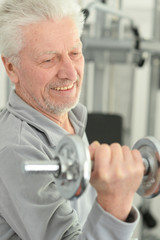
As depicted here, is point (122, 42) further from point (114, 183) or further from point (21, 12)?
point (114, 183)

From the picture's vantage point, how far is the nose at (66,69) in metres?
1.09

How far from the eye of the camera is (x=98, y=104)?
10.1ft

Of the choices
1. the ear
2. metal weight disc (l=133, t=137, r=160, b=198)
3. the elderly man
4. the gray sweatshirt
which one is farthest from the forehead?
metal weight disc (l=133, t=137, r=160, b=198)

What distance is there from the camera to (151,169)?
794 mm

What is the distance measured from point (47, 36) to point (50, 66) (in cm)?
8

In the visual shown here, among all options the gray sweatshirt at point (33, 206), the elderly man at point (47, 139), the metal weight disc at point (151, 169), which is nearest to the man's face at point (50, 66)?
the elderly man at point (47, 139)

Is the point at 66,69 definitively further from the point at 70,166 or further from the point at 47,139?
the point at 70,166

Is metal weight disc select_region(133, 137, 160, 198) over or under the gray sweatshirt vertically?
over

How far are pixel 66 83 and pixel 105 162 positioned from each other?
45cm

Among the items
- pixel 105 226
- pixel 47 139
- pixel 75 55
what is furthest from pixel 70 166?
pixel 75 55

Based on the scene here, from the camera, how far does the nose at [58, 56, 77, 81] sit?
109cm

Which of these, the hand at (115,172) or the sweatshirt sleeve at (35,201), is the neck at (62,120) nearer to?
the sweatshirt sleeve at (35,201)

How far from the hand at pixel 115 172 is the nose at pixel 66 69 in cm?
37

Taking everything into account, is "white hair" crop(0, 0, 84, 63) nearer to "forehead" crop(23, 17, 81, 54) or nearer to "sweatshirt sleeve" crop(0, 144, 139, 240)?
"forehead" crop(23, 17, 81, 54)
